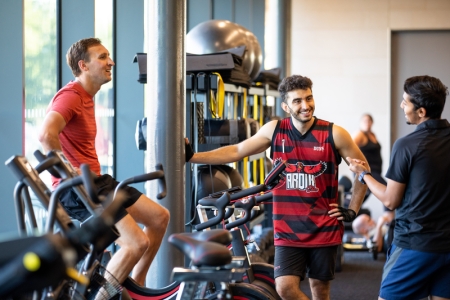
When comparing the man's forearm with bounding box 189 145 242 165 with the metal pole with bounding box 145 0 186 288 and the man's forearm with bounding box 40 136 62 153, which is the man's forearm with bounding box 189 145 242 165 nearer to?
the metal pole with bounding box 145 0 186 288

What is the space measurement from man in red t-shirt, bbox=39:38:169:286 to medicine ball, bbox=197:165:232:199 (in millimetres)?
1176

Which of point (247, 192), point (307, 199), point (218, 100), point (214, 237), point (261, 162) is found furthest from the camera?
point (261, 162)

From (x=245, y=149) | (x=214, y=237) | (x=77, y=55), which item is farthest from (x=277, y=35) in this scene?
(x=214, y=237)

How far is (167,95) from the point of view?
13.8 feet

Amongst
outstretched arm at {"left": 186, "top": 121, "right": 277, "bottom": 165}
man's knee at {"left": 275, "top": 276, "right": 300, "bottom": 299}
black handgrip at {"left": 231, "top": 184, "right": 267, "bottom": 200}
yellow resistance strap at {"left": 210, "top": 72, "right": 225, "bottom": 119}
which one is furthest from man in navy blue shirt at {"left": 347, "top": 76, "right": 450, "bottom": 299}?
yellow resistance strap at {"left": 210, "top": 72, "right": 225, "bottom": 119}

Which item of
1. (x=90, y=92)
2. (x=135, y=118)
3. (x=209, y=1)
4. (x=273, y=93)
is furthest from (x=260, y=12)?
(x=90, y=92)

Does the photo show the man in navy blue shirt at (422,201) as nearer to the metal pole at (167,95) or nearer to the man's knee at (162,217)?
the man's knee at (162,217)

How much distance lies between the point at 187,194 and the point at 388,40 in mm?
7208

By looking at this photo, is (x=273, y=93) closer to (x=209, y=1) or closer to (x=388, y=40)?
(x=209, y=1)

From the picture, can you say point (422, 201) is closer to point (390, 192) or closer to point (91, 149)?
point (390, 192)

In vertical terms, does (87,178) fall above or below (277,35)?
below

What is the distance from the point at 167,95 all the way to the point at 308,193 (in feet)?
3.67

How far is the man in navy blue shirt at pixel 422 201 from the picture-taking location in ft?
10.6

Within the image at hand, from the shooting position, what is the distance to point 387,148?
11102mm
